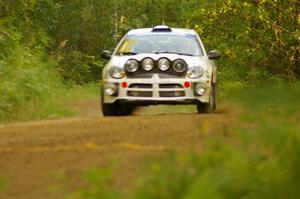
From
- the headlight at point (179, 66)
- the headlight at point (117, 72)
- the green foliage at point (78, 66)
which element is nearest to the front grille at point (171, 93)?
the headlight at point (179, 66)

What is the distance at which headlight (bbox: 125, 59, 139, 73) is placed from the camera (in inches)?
480

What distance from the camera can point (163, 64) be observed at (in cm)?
1223

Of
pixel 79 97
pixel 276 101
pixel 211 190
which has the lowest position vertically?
pixel 79 97

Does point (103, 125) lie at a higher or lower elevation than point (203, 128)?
lower

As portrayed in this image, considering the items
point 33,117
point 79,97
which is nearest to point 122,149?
point 33,117

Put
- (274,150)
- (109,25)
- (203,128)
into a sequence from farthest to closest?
(109,25) → (203,128) → (274,150)

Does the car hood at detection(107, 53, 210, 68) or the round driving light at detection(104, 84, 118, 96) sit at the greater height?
the car hood at detection(107, 53, 210, 68)

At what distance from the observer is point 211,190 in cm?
368

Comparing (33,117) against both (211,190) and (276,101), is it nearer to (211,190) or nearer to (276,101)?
(276,101)

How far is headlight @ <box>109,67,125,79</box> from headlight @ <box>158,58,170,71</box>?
0.57 m

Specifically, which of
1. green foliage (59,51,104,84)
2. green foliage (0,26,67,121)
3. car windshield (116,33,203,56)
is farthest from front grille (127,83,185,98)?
green foliage (59,51,104,84)

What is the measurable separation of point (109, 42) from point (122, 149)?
31228 mm

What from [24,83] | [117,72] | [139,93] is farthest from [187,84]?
[24,83]

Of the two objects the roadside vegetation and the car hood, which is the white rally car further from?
the roadside vegetation
